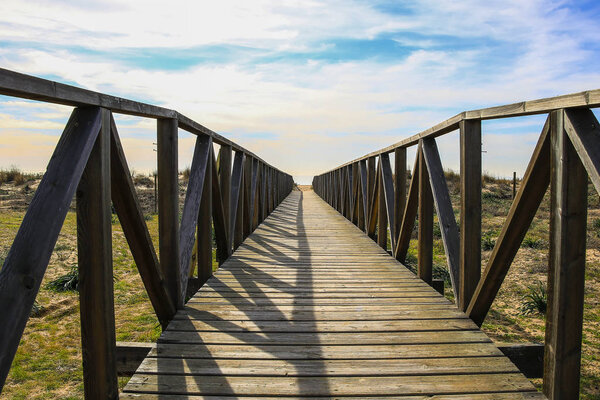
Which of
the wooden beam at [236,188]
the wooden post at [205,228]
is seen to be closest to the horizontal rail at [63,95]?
the wooden post at [205,228]

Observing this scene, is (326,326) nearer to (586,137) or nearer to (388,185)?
(586,137)

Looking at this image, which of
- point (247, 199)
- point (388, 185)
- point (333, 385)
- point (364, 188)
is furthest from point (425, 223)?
point (364, 188)

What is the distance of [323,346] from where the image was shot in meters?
2.47

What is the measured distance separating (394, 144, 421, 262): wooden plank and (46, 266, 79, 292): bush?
4423 mm

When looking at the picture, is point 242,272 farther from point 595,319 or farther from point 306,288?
point 595,319

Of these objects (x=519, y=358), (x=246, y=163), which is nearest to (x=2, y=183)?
(x=246, y=163)

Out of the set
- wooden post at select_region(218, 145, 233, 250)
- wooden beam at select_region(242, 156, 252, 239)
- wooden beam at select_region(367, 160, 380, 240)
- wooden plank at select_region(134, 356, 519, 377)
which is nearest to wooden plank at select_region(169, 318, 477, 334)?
wooden plank at select_region(134, 356, 519, 377)

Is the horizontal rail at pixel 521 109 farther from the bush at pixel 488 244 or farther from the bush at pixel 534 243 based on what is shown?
the bush at pixel 534 243

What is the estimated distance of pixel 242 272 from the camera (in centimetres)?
425

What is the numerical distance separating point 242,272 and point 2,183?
66.0ft

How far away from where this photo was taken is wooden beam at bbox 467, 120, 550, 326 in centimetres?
214

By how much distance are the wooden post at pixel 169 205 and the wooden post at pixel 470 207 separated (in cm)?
197

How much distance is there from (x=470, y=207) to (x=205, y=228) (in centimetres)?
223

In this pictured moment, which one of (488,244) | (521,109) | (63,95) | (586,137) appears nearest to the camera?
(63,95)
